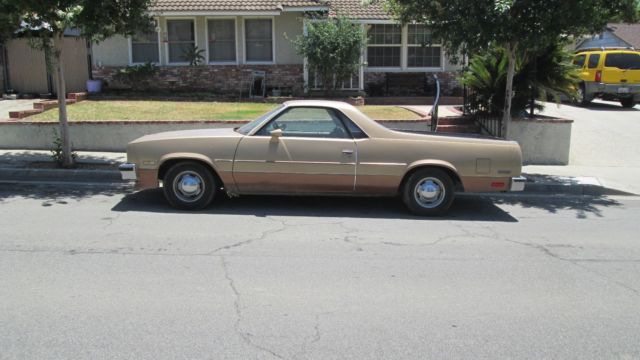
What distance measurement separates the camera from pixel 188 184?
8.02 metres

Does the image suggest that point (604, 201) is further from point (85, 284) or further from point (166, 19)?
point (166, 19)

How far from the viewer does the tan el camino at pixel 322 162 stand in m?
7.96

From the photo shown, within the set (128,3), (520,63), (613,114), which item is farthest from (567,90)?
(128,3)

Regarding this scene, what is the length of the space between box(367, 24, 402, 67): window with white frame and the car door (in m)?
14.3

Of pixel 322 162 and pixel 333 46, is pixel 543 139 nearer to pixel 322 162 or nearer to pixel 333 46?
pixel 322 162

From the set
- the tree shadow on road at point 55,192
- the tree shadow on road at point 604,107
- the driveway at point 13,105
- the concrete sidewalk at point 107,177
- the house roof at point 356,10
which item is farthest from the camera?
the tree shadow on road at point 604,107

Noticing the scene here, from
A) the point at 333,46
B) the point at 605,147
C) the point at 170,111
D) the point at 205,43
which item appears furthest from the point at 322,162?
the point at 205,43

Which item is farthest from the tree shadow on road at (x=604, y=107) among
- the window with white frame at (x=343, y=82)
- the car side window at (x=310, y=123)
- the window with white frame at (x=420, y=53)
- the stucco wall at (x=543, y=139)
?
the car side window at (x=310, y=123)

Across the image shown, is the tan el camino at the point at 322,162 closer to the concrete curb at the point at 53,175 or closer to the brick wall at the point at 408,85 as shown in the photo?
the concrete curb at the point at 53,175

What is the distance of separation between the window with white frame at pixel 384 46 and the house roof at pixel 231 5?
269cm

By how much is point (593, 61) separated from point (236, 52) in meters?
12.5

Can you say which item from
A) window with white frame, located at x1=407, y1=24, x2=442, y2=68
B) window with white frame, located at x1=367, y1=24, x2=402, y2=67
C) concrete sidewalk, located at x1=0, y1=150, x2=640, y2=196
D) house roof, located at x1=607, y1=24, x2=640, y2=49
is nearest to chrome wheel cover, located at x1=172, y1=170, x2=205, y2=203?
concrete sidewalk, located at x1=0, y1=150, x2=640, y2=196

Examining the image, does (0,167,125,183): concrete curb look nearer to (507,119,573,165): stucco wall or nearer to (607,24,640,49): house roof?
(507,119,573,165): stucco wall

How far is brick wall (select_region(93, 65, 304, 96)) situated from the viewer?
20.6 m
